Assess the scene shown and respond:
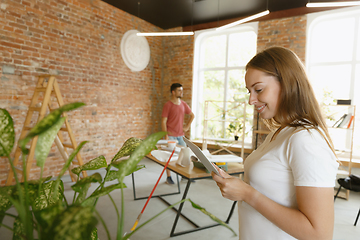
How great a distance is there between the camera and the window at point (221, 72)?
5.68 metres

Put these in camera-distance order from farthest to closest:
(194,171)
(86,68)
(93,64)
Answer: (93,64)
(86,68)
(194,171)

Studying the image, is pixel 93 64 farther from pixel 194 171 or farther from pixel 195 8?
pixel 194 171

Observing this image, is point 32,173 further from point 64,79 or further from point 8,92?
point 64,79

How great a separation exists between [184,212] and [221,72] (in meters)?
3.98

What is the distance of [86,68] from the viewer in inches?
179

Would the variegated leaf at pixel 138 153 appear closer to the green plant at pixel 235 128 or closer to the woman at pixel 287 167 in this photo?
the woman at pixel 287 167

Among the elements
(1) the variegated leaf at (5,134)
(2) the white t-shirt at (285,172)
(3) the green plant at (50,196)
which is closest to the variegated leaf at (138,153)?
(3) the green plant at (50,196)

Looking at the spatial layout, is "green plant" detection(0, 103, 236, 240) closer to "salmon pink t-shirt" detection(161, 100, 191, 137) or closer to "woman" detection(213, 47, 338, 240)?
"woman" detection(213, 47, 338, 240)

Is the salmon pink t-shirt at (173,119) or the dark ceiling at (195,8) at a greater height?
the dark ceiling at (195,8)

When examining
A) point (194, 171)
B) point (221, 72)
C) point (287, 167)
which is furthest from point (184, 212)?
point (221, 72)

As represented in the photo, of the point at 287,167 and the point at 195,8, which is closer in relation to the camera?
the point at 287,167

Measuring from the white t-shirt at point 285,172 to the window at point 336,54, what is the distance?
13.7 feet

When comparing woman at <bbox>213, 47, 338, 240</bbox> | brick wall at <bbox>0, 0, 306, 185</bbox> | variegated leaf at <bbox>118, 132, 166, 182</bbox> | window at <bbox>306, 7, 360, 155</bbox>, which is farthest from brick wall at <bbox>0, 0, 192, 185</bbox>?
variegated leaf at <bbox>118, 132, 166, 182</bbox>

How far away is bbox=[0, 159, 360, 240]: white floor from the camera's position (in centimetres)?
253
